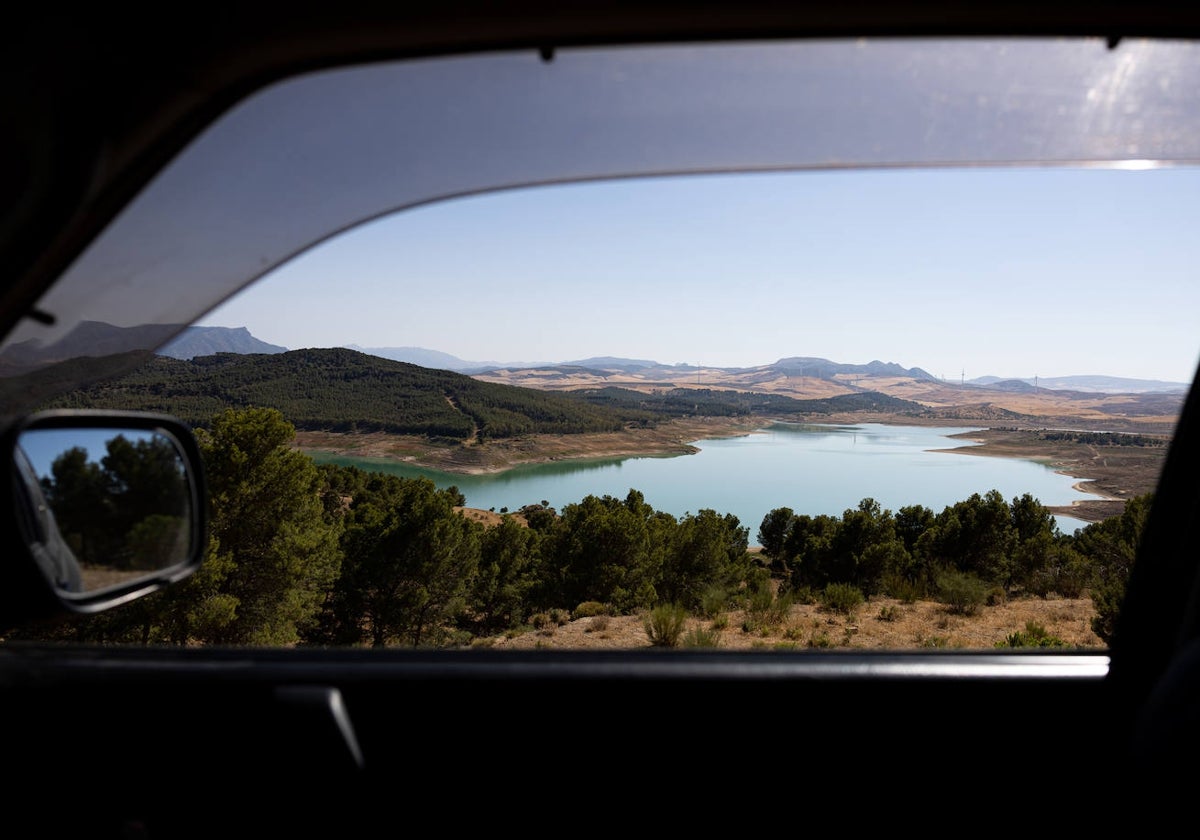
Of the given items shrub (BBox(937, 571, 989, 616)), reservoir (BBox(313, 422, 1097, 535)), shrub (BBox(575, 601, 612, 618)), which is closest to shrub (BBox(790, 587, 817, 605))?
shrub (BBox(937, 571, 989, 616))

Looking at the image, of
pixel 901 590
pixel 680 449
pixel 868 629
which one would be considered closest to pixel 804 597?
pixel 901 590

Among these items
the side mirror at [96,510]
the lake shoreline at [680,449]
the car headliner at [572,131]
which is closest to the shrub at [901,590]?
the lake shoreline at [680,449]

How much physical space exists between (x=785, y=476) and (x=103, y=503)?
3187cm

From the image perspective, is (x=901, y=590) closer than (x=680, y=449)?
Yes

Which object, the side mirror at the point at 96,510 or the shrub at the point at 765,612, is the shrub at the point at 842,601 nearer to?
the shrub at the point at 765,612

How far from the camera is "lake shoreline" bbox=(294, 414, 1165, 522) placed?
9123mm

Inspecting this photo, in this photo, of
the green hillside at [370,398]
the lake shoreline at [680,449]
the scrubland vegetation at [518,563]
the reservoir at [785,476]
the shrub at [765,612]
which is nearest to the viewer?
the shrub at [765,612]

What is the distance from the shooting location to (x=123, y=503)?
1.18m

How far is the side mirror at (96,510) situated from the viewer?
920mm

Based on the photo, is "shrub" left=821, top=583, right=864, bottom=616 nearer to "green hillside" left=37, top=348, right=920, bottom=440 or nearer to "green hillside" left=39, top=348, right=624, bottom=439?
"green hillside" left=37, top=348, right=920, bottom=440

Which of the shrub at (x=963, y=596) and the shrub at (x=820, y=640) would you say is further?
the shrub at (x=963, y=596)

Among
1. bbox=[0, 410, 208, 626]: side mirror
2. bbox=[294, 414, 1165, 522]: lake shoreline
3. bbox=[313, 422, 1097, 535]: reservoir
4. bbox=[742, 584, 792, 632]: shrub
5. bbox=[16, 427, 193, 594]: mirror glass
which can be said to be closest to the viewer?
bbox=[0, 410, 208, 626]: side mirror

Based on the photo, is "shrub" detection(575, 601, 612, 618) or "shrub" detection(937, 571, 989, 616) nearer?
"shrub" detection(937, 571, 989, 616)

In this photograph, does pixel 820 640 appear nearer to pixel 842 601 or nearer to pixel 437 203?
pixel 842 601
